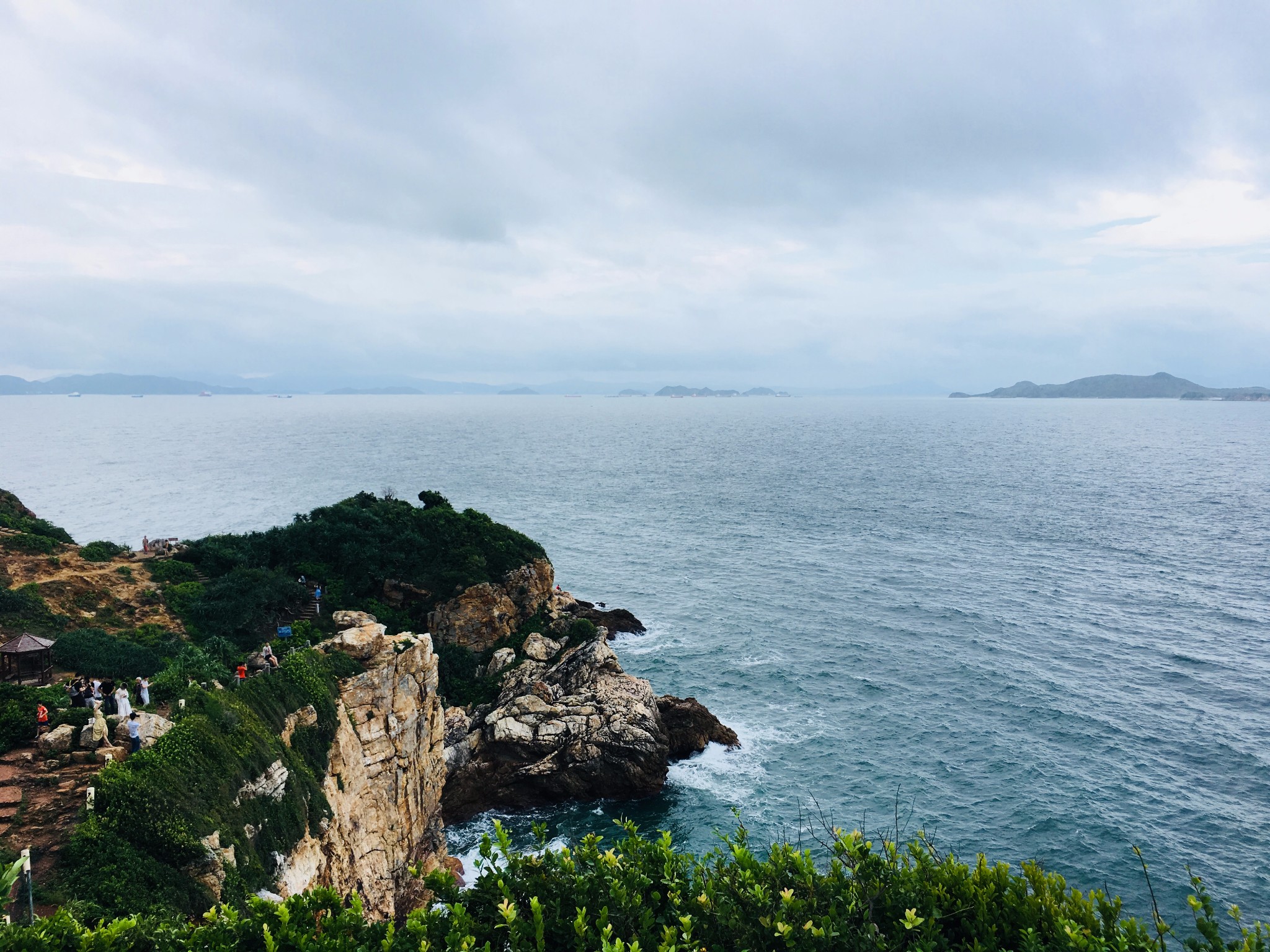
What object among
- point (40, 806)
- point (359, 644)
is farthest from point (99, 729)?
point (359, 644)

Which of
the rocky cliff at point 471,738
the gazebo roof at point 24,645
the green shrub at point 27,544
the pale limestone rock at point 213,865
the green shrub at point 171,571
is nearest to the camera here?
the pale limestone rock at point 213,865

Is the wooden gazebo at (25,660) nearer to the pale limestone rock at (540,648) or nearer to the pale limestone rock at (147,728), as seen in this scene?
the pale limestone rock at (147,728)

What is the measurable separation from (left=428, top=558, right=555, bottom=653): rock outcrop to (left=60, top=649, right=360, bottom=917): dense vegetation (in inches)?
869

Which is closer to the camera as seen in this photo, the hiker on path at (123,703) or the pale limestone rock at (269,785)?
the pale limestone rock at (269,785)

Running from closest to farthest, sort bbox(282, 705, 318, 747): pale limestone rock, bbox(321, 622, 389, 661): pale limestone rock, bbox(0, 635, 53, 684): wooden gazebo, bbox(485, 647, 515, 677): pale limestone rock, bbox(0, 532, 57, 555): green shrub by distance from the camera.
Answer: bbox(282, 705, 318, 747): pale limestone rock, bbox(0, 635, 53, 684): wooden gazebo, bbox(321, 622, 389, 661): pale limestone rock, bbox(0, 532, 57, 555): green shrub, bbox(485, 647, 515, 677): pale limestone rock

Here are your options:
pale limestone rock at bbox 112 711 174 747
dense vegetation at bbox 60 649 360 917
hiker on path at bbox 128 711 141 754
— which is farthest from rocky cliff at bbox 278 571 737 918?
hiker on path at bbox 128 711 141 754

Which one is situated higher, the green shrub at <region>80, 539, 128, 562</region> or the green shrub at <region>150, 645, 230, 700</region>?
the green shrub at <region>80, 539, 128, 562</region>

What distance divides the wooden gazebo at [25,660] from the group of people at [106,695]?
1.64 meters

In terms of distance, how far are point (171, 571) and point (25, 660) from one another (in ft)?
56.7

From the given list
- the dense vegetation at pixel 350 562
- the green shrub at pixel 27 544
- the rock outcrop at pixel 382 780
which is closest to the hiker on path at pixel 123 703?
the rock outcrop at pixel 382 780

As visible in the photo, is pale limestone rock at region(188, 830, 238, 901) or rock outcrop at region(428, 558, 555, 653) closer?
pale limestone rock at region(188, 830, 238, 901)

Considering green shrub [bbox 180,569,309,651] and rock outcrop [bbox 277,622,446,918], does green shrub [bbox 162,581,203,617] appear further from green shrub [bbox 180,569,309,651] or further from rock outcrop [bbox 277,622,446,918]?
rock outcrop [bbox 277,622,446,918]

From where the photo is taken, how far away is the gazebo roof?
2458cm

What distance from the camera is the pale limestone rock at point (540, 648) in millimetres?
46781
